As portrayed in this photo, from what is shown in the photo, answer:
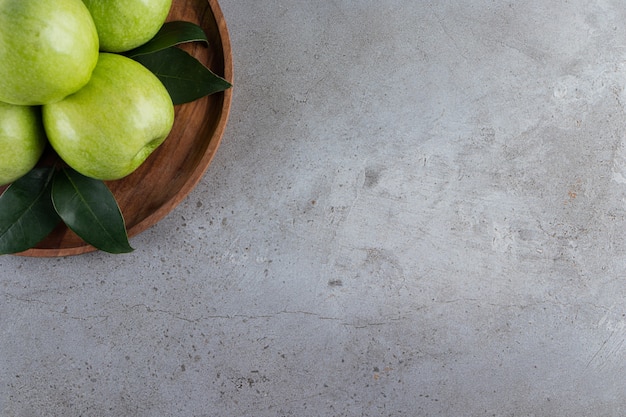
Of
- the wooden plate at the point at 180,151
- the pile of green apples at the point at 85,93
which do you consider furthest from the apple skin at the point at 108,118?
the wooden plate at the point at 180,151

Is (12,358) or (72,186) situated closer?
(72,186)

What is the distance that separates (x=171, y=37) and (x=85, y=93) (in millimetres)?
175

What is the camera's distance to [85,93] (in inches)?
31.3

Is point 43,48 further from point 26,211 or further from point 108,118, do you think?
point 26,211

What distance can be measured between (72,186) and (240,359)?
16.3 inches

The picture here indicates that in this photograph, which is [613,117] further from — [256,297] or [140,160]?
[140,160]

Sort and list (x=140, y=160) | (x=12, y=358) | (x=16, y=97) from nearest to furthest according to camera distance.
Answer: (x=16, y=97) → (x=140, y=160) → (x=12, y=358)

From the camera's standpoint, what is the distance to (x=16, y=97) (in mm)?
738

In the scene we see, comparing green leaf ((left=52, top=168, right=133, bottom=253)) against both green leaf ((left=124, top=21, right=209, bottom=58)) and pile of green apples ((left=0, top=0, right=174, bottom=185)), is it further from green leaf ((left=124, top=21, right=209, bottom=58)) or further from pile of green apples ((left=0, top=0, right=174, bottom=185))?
green leaf ((left=124, top=21, right=209, bottom=58))

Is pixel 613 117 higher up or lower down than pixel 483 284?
higher up

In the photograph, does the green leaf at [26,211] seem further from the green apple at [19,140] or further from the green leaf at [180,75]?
the green leaf at [180,75]

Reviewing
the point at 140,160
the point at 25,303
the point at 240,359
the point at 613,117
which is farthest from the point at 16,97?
the point at 613,117

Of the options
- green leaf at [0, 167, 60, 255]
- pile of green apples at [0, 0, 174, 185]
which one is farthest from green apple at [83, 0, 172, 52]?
green leaf at [0, 167, 60, 255]

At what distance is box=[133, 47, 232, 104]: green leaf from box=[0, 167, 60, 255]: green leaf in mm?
220
